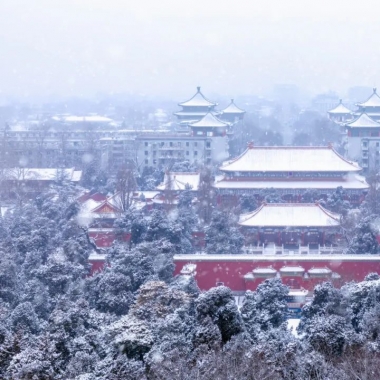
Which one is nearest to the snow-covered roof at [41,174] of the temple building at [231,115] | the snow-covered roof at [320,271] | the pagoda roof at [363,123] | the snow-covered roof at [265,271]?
the pagoda roof at [363,123]

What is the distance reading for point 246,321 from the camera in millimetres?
11906

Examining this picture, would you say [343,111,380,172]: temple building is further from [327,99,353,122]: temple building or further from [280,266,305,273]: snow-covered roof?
[280,266,305,273]: snow-covered roof

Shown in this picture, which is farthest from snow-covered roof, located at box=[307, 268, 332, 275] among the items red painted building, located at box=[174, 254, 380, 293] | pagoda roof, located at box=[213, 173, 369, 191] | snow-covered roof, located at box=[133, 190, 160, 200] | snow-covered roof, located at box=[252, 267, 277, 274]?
snow-covered roof, located at box=[133, 190, 160, 200]

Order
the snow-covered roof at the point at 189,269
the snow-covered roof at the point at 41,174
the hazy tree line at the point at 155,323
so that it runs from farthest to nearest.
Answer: the snow-covered roof at the point at 41,174 → the snow-covered roof at the point at 189,269 → the hazy tree line at the point at 155,323

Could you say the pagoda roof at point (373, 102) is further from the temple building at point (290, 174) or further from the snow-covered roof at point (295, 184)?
the snow-covered roof at point (295, 184)

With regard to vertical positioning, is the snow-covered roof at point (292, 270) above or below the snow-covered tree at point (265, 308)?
below

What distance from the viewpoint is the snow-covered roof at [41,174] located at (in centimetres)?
2720

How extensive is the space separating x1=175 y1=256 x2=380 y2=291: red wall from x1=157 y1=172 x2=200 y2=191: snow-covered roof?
756 centimetres

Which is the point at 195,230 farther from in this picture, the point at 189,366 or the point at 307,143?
the point at 307,143

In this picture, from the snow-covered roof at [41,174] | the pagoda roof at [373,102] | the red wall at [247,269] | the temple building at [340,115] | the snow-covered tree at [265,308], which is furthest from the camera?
the temple building at [340,115]

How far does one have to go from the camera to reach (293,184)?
23.8 meters

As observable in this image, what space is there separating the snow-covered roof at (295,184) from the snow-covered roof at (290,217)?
12.1 ft

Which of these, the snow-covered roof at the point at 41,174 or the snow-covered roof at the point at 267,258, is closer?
the snow-covered roof at the point at 267,258

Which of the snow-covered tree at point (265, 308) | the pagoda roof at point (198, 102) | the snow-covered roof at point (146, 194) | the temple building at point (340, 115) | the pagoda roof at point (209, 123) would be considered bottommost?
the temple building at point (340, 115)
